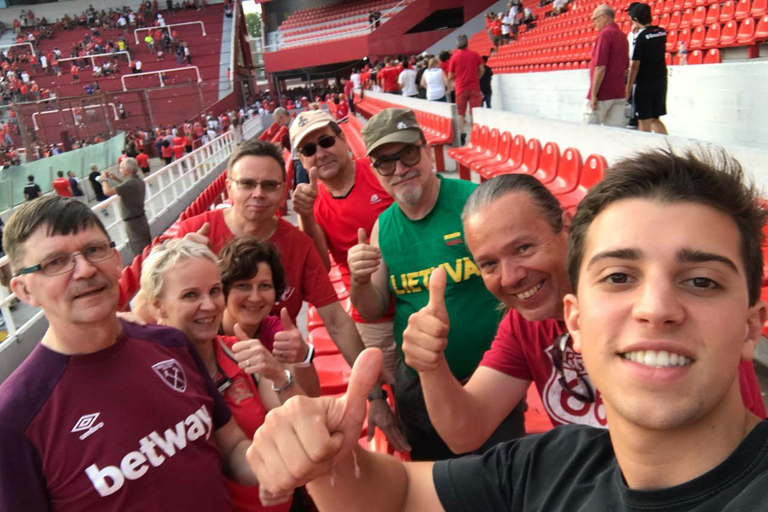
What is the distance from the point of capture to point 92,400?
1.47 meters

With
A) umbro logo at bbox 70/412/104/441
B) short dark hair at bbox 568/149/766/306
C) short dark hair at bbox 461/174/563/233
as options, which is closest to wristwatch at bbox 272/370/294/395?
umbro logo at bbox 70/412/104/441

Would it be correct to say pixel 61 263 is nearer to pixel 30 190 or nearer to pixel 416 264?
pixel 416 264

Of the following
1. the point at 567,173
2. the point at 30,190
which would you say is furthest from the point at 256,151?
the point at 30,190

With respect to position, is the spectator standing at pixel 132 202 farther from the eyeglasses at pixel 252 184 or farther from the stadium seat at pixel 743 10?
the stadium seat at pixel 743 10

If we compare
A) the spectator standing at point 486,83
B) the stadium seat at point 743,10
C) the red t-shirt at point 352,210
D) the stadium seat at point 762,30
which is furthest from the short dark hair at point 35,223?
the spectator standing at point 486,83

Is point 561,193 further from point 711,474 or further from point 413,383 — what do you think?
point 711,474

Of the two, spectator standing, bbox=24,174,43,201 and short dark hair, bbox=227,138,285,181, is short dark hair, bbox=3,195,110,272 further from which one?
spectator standing, bbox=24,174,43,201

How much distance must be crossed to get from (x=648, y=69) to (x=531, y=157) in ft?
4.69

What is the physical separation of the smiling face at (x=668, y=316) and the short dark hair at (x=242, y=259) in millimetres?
1545

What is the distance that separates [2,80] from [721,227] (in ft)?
141

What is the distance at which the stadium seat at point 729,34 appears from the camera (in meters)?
6.74

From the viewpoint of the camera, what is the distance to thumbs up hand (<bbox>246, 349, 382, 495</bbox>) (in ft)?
3.14

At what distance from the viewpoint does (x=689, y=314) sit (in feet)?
3.02

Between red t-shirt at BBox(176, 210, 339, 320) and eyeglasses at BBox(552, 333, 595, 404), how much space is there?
1.32 meters
